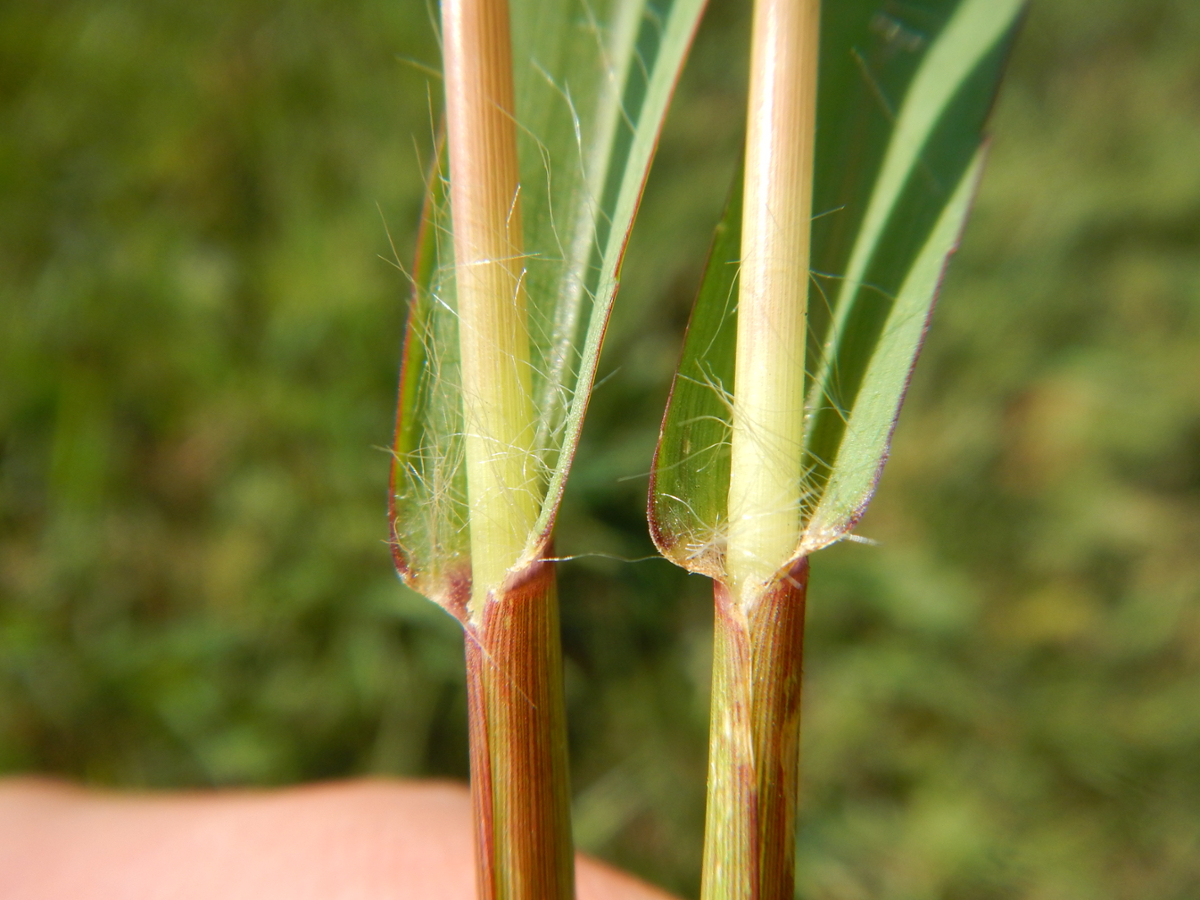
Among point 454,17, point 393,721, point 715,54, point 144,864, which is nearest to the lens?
point 454,17

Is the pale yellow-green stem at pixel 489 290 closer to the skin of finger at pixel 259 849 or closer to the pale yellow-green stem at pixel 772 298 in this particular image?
the pale yellow-green stem at pixel 772 298

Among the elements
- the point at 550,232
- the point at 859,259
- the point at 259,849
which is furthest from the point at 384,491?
the point at 859,259

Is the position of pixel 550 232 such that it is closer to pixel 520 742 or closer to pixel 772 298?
pixel 772 298

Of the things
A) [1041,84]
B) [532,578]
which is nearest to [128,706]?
[532,578]

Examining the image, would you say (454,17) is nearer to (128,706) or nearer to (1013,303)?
(128,706)

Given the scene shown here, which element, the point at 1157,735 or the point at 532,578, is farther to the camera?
the point at 1157,735

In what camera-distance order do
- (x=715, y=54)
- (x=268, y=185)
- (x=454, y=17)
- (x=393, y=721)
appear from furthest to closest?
(x=715, y=54) → (x=268, y=185) → (x=393, y=721) → (x=454, y=17)
